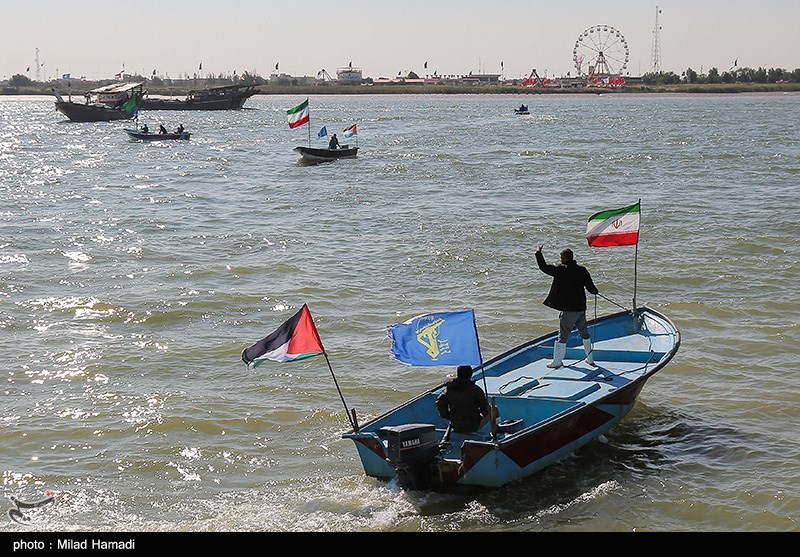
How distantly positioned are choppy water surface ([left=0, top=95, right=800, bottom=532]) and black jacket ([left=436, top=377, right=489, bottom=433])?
32.3 inches

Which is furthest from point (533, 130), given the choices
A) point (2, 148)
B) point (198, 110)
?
point (198, 110)

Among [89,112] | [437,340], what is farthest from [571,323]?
[89,112]

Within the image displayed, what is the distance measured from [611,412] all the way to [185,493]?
5.45 metres

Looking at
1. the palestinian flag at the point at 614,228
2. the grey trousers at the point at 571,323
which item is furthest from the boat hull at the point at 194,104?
the grey trousers at the point at 571,323

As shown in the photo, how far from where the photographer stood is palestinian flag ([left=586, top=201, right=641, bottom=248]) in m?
14.6

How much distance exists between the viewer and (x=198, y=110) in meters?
127

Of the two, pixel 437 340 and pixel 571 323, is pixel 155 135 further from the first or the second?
pixel 437 340

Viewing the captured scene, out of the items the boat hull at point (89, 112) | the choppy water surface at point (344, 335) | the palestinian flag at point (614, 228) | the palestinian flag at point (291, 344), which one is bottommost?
the choppy water surface at point (344, 335)

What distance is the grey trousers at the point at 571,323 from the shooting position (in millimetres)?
13547

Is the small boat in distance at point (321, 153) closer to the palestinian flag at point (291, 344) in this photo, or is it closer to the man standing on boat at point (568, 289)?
the man standing on boat at point (568, 289)

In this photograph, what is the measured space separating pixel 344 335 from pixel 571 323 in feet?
19.2

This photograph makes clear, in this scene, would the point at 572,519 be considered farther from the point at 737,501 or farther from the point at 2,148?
the point at 2,148

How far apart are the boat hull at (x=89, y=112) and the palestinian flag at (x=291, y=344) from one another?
92756 mm

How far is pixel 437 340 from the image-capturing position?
10859 mm
